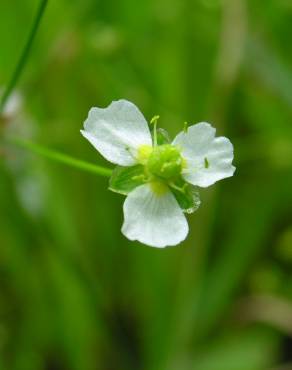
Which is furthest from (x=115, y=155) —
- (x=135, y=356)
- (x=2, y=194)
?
(x=135, y=356)

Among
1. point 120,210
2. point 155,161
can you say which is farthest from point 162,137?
point 120,210

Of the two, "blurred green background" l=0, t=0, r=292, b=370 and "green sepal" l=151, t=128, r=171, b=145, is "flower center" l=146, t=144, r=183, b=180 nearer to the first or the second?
"green sepal" l=151, t=128, r=171, b=145

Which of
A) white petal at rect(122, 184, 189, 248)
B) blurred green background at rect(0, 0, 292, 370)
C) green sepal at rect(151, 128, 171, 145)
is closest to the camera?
white petal at rect(122, 184, 189, 248)

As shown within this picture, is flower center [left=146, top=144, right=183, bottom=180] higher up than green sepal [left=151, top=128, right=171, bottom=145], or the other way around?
green sepal [left=151, top=128, right=171, bottom=145]

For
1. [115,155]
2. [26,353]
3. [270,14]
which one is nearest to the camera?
[115,155]

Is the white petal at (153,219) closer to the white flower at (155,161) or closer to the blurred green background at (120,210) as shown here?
the white flower at (155,161)

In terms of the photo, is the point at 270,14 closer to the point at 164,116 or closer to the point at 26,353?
the point at 164,116

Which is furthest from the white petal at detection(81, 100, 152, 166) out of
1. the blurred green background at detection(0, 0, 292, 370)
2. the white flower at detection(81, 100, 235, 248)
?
the blurred green background at detection(0, 0, 292, 370)
